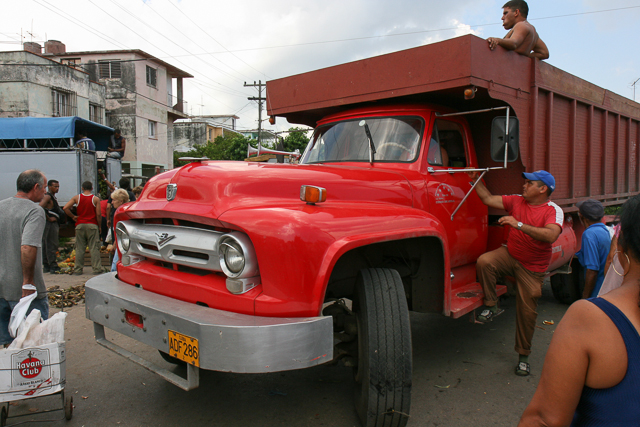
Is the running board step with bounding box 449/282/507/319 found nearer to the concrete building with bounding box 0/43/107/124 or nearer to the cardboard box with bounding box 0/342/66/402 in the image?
the cardboard box with bounding box 0/342/66/402

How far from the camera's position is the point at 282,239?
2193mm

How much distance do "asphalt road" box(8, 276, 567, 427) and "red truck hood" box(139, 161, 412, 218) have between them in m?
1.47

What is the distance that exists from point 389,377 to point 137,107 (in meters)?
27.3

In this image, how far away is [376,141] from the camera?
12.3 ft

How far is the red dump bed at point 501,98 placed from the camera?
11.5ft

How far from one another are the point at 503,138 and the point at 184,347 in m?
2.74

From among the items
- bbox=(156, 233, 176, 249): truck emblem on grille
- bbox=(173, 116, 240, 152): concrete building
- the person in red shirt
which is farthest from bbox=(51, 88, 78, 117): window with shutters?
bbox=(173, 116, 240, 152): concrete building

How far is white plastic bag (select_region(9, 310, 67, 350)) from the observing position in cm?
283

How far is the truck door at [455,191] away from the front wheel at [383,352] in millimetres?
1188

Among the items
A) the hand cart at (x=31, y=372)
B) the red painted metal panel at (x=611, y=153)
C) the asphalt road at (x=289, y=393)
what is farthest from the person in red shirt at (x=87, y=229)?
the red painted metal panel at (x=611, y=153)

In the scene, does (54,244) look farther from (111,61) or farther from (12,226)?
(111,61)

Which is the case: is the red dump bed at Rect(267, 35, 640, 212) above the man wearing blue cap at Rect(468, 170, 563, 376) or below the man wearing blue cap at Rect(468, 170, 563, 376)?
above

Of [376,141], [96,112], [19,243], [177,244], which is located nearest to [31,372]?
[19,243]

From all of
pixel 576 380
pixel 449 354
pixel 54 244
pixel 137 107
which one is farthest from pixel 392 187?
pixel 137 107
